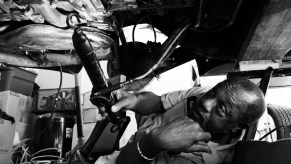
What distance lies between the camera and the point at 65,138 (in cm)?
285

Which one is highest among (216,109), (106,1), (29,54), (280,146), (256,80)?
(106,1)

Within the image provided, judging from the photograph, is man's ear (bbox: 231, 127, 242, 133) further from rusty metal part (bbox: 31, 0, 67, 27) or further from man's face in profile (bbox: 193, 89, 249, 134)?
rusty metal part (bbox: 31, 0, 67, 27)

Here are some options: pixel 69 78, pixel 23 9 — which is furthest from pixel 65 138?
pixel 23 9

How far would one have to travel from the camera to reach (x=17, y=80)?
2.93 meters

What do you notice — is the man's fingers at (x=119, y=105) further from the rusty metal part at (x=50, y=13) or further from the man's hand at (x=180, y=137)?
the rusty metal part at (x=50, y=13)

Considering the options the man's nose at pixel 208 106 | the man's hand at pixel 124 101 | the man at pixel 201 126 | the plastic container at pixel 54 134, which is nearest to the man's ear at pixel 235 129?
the man at pixel 201 126

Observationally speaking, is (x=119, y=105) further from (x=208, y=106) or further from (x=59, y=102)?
(x=59, y=102)

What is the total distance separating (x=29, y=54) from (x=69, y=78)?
82.8 inches

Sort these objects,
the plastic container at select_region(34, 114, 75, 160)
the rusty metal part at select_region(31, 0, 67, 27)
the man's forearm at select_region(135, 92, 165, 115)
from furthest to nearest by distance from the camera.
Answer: the plastic container at select_region(34, 114, 75, 160), the man's forearm at select_region(135, 92, 165, 115), the rusty metal part at select_region(31, 0, 67, 27)

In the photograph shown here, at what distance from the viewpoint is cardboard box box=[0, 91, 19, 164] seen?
2.45 m

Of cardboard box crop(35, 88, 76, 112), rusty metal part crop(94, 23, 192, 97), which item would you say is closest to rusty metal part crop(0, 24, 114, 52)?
rusty metal part crop(94, 23, 192, 97)

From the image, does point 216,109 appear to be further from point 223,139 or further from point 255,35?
point 255,35

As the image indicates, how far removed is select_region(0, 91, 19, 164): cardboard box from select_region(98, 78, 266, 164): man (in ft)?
5.15

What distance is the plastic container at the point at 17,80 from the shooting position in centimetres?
281
